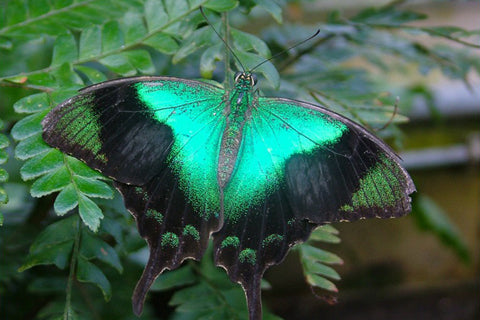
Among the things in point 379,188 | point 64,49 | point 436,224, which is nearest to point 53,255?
point 64,49

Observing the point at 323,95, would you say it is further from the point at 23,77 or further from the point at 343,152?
the point at 23,77

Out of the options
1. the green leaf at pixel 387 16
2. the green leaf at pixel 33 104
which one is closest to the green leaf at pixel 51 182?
the green leaf at pixel 33 104

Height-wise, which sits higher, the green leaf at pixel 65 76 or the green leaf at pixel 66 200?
the green leaf at pixel 65 76

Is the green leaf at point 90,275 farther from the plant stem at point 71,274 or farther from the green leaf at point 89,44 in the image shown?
the green leaf at point 89,44

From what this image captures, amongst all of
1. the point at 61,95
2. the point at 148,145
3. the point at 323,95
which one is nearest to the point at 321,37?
the point at 323,95

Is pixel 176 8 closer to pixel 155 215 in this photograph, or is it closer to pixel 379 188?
pixel 155 215

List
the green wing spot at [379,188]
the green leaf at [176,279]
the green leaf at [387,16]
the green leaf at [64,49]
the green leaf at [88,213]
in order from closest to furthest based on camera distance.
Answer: the green leaf at [88,213], the green wing spot at [379,188], the green leaf at [64,49], the green leaf at [176,279], the green leaf at [387,16]

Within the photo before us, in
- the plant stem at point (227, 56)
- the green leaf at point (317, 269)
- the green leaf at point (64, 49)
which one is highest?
the plant stem at point (227, 56)
